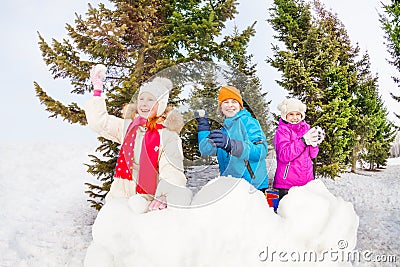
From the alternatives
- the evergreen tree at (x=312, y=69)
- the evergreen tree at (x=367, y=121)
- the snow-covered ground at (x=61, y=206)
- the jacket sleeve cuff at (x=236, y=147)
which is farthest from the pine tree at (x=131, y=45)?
the evergreen tree at (x=367, y=121)

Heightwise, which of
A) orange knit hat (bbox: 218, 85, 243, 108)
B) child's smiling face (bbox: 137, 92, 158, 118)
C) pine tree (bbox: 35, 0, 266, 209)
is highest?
pine tree (bbox: 35, 0, 266, 209)

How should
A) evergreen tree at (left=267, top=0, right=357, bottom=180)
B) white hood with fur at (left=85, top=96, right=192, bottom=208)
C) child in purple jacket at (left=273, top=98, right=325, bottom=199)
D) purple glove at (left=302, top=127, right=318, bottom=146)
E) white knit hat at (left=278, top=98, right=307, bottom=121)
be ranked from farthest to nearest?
1. evergreen tree at (left=267, top=0, right=357, bottom=180)
2. white knit hat at (left=278, top=98, right=307, bottom=121)
3. child in purple jacket at (left=273, top=98, right=325, bottom=199)
4. purple glove at (left=302, top=127, right=318, bottom=146)
5. white hood with fur at (left=85, top=96, right=192, bottom=208)

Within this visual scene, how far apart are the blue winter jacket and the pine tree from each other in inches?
83.1

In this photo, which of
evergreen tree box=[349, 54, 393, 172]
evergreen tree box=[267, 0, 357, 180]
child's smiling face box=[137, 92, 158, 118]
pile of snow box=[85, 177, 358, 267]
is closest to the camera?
pile of snow box=[85, 177, 358, 267]

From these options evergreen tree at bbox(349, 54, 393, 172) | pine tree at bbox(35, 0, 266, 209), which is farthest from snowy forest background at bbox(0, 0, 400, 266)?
evergreen tree at bbox(349, 54, 393, 172)

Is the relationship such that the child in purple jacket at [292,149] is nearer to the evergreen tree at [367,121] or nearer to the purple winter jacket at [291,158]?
the purple winter jacket at [291,158]

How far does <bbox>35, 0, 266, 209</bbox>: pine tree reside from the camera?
16.2ft

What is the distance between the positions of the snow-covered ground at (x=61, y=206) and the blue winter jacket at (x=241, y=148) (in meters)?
0.18

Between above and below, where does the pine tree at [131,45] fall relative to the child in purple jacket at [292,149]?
above

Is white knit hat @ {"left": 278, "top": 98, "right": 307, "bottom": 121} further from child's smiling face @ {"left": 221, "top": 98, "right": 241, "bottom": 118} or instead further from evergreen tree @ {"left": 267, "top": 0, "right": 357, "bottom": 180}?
evergreen tree @ {"left": 267, "top": 0, "right": 357, "bottom": 180}

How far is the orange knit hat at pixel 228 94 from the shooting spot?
292 centimetres

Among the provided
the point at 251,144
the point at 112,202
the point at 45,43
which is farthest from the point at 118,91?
the point at 251,144

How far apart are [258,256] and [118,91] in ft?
9.24

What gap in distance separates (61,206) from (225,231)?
180 inches
